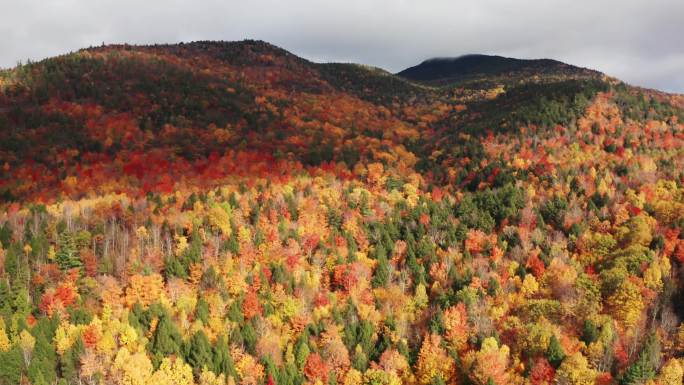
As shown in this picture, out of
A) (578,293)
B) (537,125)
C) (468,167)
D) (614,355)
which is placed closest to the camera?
(614,355)

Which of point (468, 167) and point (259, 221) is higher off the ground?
point (468, 167)

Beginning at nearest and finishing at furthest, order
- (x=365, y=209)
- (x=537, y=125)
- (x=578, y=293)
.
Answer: (x=578, y=293) < (x=365, y=209) < (x=537, y=125)

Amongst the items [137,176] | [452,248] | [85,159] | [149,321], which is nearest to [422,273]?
[452,248]

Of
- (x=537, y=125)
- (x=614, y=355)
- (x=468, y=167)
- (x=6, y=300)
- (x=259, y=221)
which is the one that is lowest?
(x=614, y=355)

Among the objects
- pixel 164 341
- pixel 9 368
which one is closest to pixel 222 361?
pixel 164 341

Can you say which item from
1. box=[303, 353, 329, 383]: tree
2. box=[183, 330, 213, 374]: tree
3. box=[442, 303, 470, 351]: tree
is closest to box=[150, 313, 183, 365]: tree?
box=[183, 330, 213, 374]: tree

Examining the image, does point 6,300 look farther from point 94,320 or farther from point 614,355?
point 614,355

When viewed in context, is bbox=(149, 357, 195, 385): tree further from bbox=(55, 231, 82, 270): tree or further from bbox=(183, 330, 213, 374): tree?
bbox=(55, 231, 82, 270): tree

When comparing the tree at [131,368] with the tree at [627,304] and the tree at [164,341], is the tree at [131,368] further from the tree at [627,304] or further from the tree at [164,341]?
the tree at [627,304]

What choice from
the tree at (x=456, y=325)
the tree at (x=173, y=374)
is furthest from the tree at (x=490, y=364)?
the tree at (x=173, y=374)
